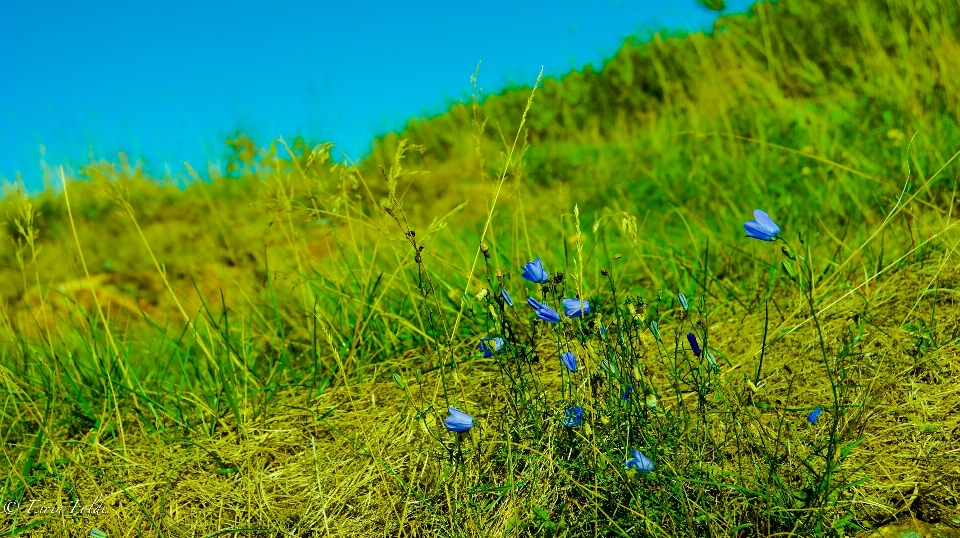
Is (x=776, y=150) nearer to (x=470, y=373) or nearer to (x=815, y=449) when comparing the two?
(x=470, y=373)

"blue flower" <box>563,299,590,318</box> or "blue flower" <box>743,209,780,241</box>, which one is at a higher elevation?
"blue flower" <box>743,209,780,241</box>

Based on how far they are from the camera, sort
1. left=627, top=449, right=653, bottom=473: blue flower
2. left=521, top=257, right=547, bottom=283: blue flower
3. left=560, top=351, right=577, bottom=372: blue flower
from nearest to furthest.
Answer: left=627, top=449, right=653, bottom=473: blue flower < left=521, top=257, right=547, bottom=283: blue flower < left=560, top=351, right=577, bottom=372: blue flower

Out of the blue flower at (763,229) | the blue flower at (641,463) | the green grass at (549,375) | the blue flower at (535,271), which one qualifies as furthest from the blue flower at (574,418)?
the blue flower at (763,229)

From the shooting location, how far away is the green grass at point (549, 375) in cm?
164

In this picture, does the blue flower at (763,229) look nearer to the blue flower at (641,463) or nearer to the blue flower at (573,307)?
the blue flower at (573,307)

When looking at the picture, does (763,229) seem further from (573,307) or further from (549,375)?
(549,375)

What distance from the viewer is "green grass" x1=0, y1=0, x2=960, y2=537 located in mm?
1643

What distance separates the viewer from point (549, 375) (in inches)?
91.3

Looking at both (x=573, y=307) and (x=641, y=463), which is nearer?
(x=641, y=463)

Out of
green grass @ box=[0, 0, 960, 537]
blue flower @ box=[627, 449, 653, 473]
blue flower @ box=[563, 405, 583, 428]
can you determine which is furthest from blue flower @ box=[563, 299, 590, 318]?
blue flower @ box=[627, 449, 653, 473]

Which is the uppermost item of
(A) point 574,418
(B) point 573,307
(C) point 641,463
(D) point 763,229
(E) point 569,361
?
(D) point 763,229

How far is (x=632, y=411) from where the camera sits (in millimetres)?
1751

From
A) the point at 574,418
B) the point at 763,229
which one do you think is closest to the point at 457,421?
the point at 574,418

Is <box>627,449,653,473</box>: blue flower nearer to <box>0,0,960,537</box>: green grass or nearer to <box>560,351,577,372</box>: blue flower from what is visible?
<box>0,0,960,537</box>: green grass
